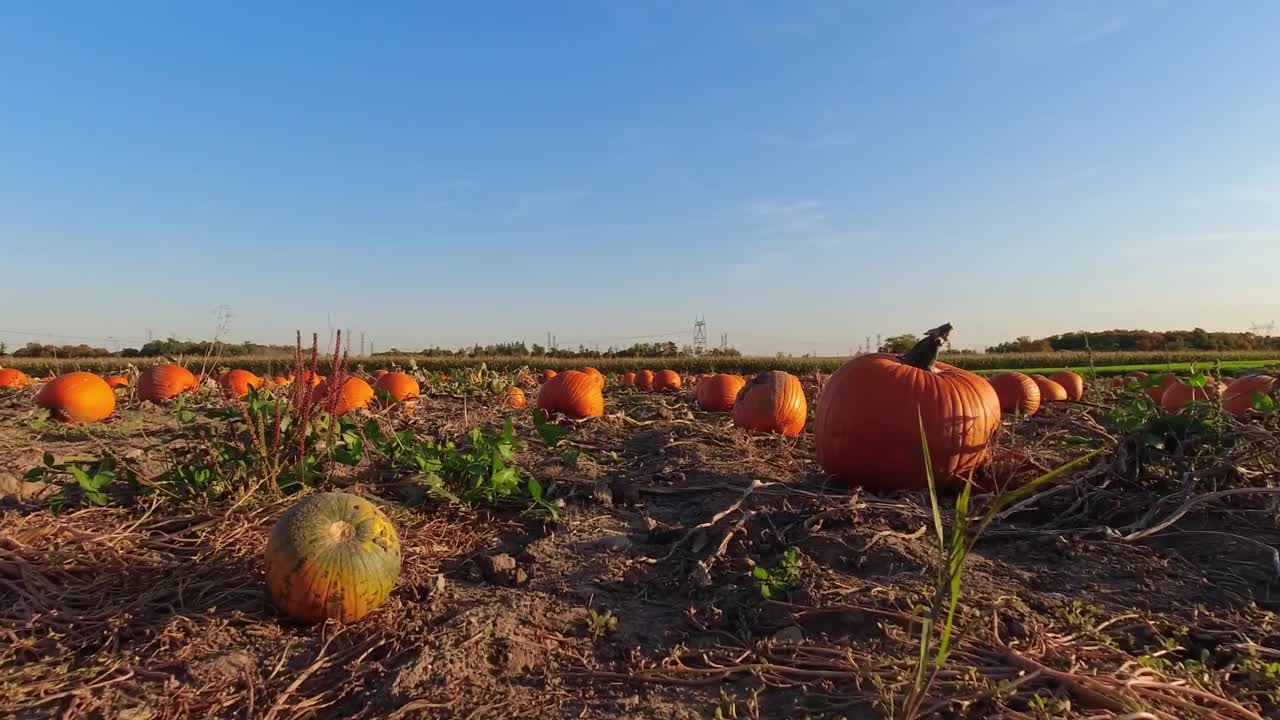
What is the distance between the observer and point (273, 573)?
2.62 m

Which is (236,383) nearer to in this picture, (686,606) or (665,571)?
(665,571)

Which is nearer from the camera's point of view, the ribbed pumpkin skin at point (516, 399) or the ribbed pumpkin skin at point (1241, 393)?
the ribbed pumpkin skin at point (1241, 393)

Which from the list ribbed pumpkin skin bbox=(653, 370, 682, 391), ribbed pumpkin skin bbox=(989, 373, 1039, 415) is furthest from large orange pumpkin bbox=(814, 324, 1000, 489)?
ribbed pumpkin skin bbox=(653, 370, 682, 391)

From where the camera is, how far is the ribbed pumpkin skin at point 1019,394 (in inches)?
328

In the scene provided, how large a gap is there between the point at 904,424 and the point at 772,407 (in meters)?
2.26

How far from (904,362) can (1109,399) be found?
9.07ft

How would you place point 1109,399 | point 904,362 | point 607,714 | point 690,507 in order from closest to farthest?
point 607,714 < point 690,507 < point 904,362 < point 1109,399

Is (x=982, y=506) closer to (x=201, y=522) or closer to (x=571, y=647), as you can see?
(x=571, y=647)

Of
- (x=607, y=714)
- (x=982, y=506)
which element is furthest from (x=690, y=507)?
(x=607, y=714)

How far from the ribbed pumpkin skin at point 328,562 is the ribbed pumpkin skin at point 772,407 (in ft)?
13.6

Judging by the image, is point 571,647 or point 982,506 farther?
point 982,506

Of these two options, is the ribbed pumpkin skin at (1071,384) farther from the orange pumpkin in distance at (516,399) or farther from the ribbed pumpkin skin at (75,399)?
the ribbed pumpkin skin at (75,399)

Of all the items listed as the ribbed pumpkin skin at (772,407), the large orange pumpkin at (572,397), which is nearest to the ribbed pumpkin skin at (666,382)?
the large orange pumpkin at (572,397)

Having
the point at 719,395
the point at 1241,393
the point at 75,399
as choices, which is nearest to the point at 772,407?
the point at 719,395
